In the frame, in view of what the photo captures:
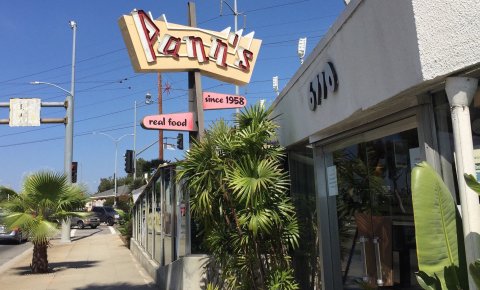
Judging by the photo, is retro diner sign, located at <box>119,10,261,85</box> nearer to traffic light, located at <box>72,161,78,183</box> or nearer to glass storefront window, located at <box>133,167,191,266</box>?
glass storefront window, located at <box>133,167,191,266</box>

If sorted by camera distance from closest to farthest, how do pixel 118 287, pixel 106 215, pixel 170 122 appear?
pixel 170 122 < pixel 118 287 < pixel 106 215

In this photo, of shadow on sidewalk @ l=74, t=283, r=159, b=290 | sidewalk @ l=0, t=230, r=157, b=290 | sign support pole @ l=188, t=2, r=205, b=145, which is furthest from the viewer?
sidewalk @ l=0, t=230, r=157, b=290

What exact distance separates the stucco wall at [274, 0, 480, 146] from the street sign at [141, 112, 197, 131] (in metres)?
3.41

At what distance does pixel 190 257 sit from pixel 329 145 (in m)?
3.47

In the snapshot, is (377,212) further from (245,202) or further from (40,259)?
(40,259)

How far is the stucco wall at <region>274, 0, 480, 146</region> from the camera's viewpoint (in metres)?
3.17

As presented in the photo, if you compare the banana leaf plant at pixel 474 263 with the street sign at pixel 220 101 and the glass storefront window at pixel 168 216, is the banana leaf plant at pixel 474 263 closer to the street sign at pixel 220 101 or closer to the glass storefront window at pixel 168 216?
the street sign at pixel 220 101

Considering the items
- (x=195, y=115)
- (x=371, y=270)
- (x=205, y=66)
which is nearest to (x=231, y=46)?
(x=205, y=66)

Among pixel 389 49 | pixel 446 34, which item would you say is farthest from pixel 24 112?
pixel 446 34

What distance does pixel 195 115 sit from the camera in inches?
342

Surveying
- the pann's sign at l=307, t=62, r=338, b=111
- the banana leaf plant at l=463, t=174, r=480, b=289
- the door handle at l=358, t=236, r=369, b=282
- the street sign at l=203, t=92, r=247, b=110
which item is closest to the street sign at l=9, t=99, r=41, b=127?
the street sign at l=203, t=92, r=247, b=110

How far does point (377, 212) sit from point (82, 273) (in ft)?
34.0

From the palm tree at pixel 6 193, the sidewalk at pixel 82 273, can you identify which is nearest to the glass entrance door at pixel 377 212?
the sidewalk at pixel 82 273

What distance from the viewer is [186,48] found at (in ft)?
28.7
